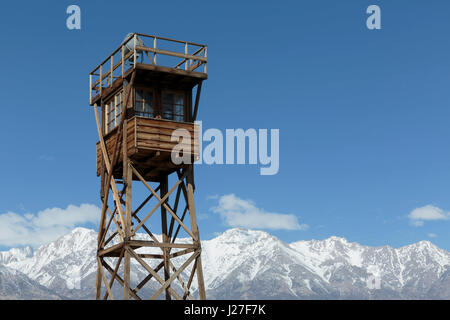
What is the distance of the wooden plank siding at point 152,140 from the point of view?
1497 inches

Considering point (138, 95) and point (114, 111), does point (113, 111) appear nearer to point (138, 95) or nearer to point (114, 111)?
point (114, 111)

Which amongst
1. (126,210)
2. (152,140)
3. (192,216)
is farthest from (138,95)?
(192,216)

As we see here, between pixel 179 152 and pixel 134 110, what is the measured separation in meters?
3.07

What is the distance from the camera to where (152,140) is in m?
38.3

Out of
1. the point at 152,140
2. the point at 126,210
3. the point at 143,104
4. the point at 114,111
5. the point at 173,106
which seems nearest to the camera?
the point at 126,210

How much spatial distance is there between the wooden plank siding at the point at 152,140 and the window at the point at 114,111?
1.94 m

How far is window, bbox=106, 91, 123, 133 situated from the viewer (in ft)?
133

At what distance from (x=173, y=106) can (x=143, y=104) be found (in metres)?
1.60

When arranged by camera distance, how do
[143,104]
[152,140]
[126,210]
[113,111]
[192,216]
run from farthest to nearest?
[113,111] < [143,104] < [192,216] < [152,140] < [126,210]
